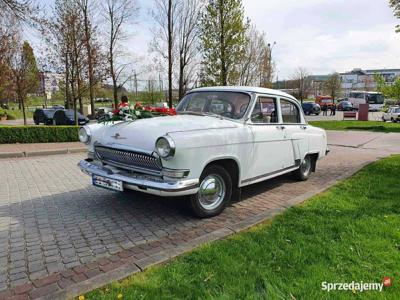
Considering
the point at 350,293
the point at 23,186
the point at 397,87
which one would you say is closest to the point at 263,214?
the point at 350,293

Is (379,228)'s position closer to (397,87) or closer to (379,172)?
(379,172)

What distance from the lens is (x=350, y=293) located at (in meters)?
2.77

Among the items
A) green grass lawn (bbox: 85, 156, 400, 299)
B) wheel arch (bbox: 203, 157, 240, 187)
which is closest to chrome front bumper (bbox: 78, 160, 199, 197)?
wheel arch (bbox: 203, 157, 240, 187)

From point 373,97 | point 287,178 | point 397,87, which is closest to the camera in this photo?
point 287,178

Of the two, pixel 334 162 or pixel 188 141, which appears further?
pixel 334 162

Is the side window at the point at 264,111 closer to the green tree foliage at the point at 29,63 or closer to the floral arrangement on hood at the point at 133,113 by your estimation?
the floral arrangement on hood at the point at 133,113

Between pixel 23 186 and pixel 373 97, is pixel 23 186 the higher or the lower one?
the lower one

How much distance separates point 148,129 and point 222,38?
17326 millimetres

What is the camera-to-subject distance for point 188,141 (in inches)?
153

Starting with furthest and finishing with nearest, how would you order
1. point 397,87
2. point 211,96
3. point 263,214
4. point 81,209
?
1. point 397,87
2. point 211,96
3. point 81,209
4. point 263,214

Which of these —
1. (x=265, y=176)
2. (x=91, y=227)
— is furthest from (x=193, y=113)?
(x=91, y=227)

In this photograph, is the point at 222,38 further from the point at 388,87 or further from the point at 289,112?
the point at 289,112

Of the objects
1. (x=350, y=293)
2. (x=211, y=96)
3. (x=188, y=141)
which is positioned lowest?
(x=350, y=293)

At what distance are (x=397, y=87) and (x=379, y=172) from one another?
3.33 m
